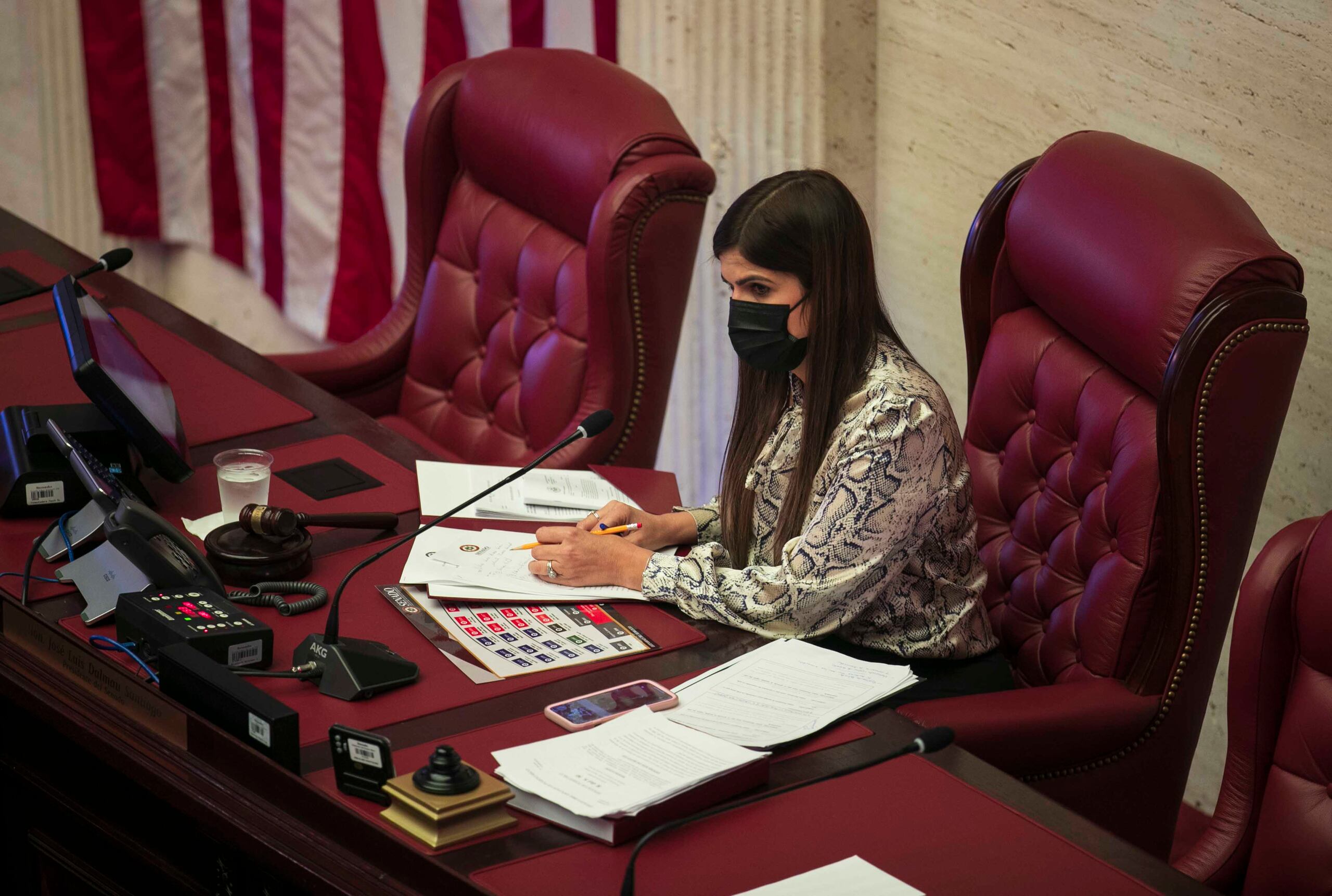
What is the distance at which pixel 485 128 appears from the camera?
2.77 meters

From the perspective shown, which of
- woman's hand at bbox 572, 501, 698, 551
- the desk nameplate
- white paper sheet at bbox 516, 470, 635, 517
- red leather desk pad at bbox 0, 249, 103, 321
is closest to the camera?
the desk nameplate

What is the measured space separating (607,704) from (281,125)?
3188 mm

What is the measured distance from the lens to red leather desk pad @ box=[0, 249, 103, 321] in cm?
271

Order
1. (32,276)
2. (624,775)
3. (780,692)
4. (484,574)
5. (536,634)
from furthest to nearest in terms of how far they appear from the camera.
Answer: (32,276), (484,574), (536,634), (780,692), (624,775)

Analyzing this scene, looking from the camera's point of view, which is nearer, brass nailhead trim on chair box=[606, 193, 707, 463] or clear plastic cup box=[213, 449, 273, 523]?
clear plastic cup box=[213, 449, 273, 523]

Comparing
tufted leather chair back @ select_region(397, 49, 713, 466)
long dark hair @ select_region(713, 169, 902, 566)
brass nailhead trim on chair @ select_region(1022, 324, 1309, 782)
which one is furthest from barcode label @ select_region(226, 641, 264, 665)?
tufted leather chair back @ select_region(397, 49, 713, 466)

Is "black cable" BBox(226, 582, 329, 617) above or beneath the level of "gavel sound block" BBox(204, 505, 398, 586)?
beneath

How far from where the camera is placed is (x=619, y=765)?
1355mm

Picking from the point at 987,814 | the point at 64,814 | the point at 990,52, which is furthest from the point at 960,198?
the point at 64,814

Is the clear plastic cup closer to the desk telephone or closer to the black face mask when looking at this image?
the desk telephone

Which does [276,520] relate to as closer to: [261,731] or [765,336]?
[261,731]

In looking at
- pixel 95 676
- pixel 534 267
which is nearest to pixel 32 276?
pixel 534 267

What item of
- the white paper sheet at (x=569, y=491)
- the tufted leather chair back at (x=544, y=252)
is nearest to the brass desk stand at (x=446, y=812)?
the white paper sheet at (x=569, y=491)

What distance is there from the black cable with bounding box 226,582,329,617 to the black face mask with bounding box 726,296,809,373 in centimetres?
64
